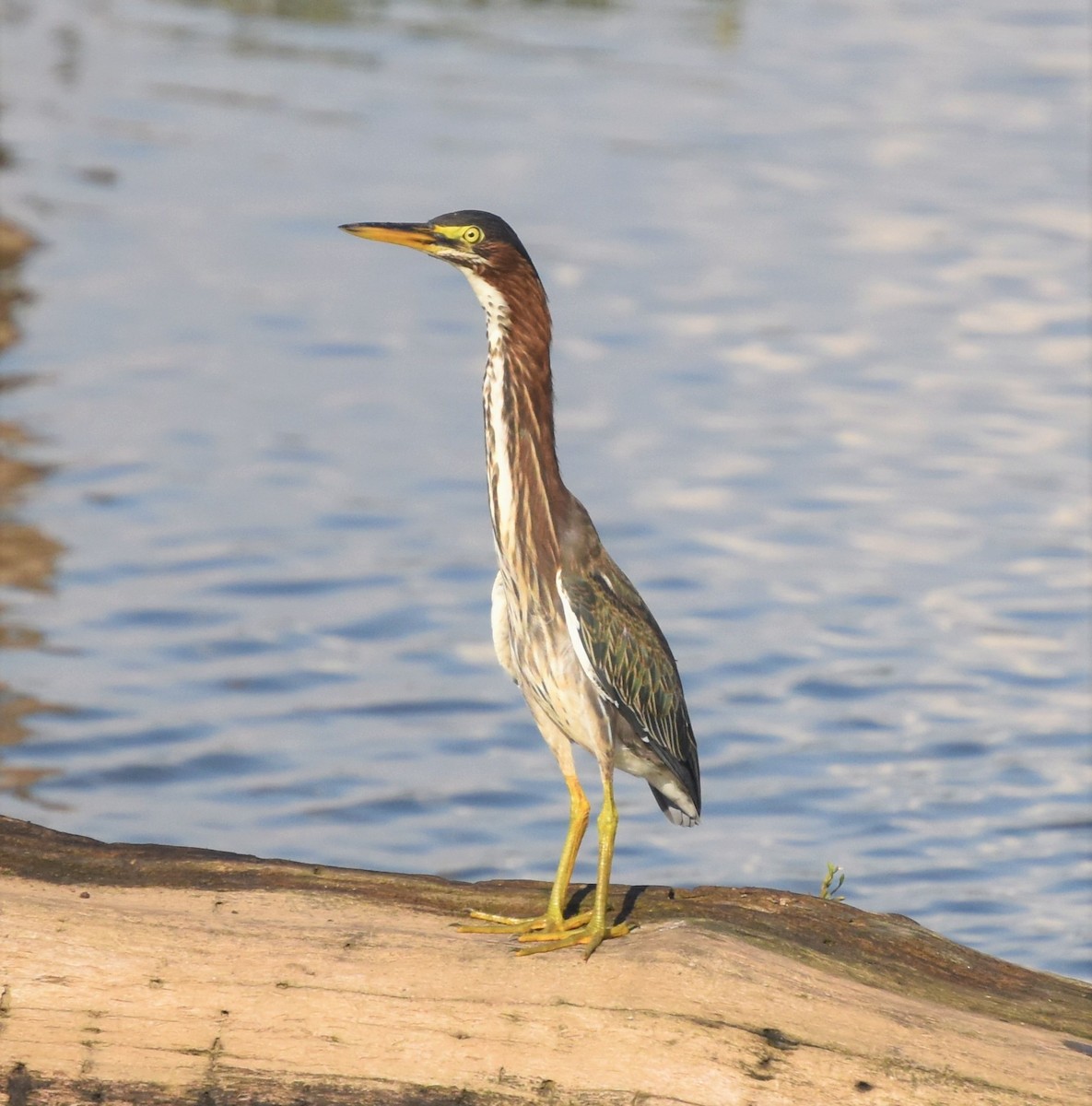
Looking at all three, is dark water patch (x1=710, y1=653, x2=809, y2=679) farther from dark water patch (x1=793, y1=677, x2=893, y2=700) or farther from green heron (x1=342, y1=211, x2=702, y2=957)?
green heron (x1=342, y1=211, x2=702, y2=957)

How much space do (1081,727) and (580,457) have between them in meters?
5.09

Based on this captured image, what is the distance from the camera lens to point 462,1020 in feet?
18.7

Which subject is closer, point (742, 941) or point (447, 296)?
point (742, 941)

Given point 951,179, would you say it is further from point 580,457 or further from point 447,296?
point 580,457

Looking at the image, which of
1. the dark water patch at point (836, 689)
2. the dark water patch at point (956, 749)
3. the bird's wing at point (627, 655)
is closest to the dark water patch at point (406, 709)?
the dark water patch at point (836, 689)

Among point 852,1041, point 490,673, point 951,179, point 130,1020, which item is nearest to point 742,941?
point 852,1041

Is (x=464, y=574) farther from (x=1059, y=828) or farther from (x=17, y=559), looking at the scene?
(x=1059, y=828)

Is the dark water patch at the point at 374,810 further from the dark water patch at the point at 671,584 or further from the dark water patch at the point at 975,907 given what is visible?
the dark water patch at the point at 671,584

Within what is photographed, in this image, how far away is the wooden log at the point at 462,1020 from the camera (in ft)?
18.4

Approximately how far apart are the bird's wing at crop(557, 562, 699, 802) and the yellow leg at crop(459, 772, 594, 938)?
326mm

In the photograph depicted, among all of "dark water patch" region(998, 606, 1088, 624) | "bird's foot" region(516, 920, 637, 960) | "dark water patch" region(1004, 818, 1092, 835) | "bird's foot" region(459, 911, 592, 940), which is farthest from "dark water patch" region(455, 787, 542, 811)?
"bird's foot" region(516, 920, 637, 960)

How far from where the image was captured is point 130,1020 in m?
5.71

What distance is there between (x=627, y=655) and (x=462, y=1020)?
127 cm

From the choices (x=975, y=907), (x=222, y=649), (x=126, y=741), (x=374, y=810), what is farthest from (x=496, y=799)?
(x=975, y=907)
